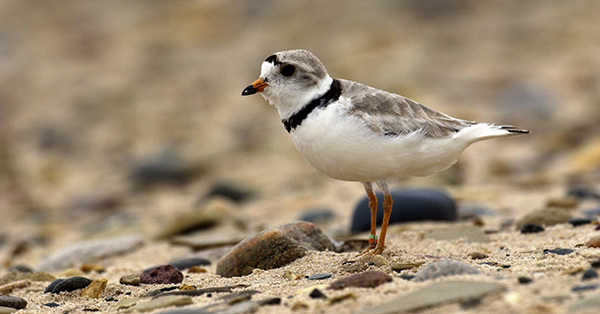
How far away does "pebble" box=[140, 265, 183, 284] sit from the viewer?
4281mm

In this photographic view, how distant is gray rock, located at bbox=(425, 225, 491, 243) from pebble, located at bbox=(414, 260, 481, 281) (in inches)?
64.4

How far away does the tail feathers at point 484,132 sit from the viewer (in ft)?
13.7

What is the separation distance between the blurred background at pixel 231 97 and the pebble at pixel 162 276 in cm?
257

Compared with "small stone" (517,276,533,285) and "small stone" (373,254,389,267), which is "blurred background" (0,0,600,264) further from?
"small stone" (517,276,533,285)

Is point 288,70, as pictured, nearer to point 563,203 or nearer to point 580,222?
point 580,222

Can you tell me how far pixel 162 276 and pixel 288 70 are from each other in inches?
67.0

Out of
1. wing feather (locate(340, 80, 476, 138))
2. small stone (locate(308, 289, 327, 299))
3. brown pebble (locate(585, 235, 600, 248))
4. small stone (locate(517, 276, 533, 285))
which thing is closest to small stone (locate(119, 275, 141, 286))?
small stone (locate(308, 289, 327, 299))

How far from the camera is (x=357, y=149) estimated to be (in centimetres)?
391

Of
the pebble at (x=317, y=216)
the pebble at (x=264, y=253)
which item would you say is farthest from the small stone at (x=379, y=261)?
the pebble at (x=317, y=216)

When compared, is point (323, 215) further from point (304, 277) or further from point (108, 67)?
point (108, 67)

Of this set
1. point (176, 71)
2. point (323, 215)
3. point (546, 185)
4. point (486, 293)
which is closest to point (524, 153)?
point (546, 185)

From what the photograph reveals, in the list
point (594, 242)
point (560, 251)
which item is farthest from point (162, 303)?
point (594, 242)

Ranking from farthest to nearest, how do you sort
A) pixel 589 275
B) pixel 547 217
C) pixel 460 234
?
pixel 547 217
pixel 460 234
pixel 589 275

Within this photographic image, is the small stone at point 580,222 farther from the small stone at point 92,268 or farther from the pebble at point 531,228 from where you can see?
the small stone at point 92,268
